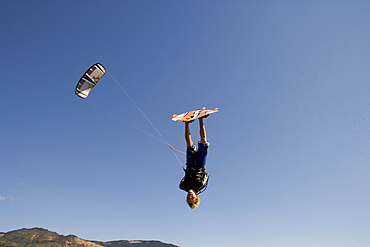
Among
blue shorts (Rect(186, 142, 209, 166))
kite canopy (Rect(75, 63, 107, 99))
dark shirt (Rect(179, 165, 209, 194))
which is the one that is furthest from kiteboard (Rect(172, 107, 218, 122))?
kite canopy (Rect(75, 63, 107, 99))

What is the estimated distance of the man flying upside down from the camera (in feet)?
30.2

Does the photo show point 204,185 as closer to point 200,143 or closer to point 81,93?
point 200,143

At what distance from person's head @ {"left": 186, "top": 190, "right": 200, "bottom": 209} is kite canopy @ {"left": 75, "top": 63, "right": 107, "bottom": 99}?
6130 millimetres

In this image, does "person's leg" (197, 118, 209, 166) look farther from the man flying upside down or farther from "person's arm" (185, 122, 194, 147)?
"person's arm" (185, 122, 194, 147)

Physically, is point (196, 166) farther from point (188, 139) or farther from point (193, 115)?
point (193, 115)

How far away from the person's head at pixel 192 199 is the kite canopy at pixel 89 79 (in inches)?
241

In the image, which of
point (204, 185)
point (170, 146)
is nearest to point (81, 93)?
point (170, 146)

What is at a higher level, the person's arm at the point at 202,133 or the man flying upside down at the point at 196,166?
the person's arm at the point at 202,133

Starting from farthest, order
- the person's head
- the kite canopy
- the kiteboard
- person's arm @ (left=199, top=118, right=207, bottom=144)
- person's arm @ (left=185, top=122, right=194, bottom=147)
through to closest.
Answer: the kite canopy < person's arm @ (left=185, top=122, right=194, bottom=147) < person's arm @ (left=199, top=118, right=207, bottom=144) < the person's head < the kiteboard

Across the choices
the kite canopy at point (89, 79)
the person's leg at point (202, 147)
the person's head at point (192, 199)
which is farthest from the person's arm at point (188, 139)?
the kite canopy at point (89, 79)

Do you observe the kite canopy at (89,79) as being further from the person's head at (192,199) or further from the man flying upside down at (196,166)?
the person's head at (192,199)

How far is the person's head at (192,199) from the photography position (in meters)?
8.77

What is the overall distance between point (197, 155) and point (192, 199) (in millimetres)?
1409

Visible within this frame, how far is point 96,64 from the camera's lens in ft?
39.0
